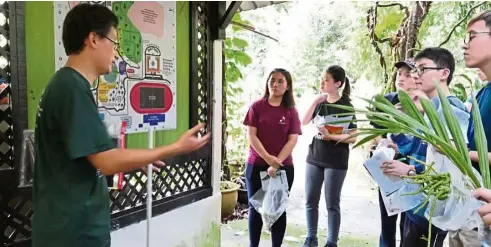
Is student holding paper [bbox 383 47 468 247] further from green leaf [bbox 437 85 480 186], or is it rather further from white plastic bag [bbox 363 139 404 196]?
green leaf [bbox 437 85 480 186]

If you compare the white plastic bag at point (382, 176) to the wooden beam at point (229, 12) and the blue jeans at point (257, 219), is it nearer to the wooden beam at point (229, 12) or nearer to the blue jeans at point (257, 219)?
the blue jeans at point (257, 219)

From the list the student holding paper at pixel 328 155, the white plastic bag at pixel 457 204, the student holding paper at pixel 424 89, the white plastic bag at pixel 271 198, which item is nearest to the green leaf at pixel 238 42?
the student holding paper at pixel 328 155

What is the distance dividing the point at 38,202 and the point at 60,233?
0.44 ft

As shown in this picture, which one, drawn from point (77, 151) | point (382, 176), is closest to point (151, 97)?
point (77, 151)

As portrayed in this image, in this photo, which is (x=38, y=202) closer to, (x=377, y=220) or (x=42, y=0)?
(x=42, y=0)

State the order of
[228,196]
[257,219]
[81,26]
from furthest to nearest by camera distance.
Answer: [228,196] < [257,219] < [81,26]

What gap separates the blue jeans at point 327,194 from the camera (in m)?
3.05

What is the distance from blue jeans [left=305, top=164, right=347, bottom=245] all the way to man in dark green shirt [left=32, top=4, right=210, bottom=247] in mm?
1971

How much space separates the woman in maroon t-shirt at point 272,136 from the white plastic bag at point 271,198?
0.17 ft

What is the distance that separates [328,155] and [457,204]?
1.84 m

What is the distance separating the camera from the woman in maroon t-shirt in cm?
285

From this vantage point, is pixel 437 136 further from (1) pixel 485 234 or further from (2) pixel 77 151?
(2) pixel 77 151

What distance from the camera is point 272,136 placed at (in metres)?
2.85

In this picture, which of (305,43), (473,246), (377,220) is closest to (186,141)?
(473,246)
